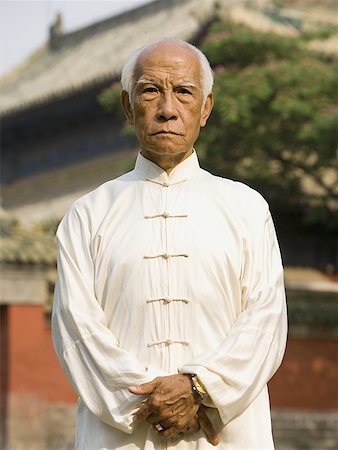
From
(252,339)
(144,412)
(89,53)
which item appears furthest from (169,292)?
(89,53)

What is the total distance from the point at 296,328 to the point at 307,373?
564mm

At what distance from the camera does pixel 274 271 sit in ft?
15.2

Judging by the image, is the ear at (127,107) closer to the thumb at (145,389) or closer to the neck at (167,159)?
the neck at (167,159)

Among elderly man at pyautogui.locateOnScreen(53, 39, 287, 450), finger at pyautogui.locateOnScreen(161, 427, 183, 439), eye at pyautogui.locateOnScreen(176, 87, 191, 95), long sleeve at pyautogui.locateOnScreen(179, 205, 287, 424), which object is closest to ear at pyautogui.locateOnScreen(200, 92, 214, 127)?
elderly man at pyautogui.locateOnScreen(53, 39, 287, 450)

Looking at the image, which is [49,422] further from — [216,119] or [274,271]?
[274,271]

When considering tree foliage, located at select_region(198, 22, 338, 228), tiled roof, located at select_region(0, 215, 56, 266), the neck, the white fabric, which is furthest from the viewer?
tiled roof, located at select_region(0, 215, 56, 266)

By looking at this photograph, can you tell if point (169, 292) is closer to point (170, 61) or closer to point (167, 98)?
point (167, 98)

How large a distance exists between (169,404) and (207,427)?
0.62 ft

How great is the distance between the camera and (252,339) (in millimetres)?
4453

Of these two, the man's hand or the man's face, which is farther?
the man's face

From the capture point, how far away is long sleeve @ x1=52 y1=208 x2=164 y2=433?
438 cm

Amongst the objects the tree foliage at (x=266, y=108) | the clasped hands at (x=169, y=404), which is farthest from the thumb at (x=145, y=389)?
the tree foliage at (x=266, y=108)

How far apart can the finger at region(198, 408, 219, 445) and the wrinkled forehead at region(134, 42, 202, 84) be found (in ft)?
3.62

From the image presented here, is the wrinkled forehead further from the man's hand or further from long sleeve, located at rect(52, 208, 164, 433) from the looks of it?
the man's hand
